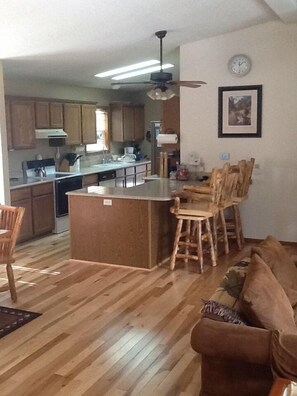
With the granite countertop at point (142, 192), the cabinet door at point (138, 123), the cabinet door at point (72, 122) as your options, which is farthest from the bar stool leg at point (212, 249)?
the cabinet door at point (138, 123)

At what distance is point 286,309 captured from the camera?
2482 millimetres

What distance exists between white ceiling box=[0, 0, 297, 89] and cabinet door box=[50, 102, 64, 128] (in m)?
0.57

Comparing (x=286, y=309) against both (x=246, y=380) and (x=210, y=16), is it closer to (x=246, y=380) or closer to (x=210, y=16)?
(x=246, y=380)

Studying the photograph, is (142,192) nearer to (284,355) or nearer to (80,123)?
(80,123)

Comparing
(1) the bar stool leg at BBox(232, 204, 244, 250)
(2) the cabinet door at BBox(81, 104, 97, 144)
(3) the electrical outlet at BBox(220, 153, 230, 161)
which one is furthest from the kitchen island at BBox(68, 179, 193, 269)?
(2) the cabinet door at BBox(81, 104, 97, 144)

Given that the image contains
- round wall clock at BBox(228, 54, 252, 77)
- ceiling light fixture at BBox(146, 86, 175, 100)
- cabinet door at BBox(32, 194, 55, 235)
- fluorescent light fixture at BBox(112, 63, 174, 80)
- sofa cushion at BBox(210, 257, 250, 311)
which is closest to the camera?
sofa cushion at BBox(210, 257, 250, 311)

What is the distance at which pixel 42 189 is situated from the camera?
6.59m

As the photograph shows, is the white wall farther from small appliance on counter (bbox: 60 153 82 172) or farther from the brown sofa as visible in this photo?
the brown sofa

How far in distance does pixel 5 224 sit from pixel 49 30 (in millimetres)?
1940

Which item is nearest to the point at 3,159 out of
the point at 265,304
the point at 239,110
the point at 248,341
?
the point at 239,110

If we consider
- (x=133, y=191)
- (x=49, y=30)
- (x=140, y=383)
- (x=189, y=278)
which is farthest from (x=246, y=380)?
(x=49, y=30)

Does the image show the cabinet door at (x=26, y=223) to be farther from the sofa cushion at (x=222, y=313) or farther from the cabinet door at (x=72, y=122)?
the sofa cushion at (x=222, y=313)

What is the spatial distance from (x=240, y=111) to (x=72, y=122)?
114 inches

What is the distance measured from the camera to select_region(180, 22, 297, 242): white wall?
5879 millimetres
